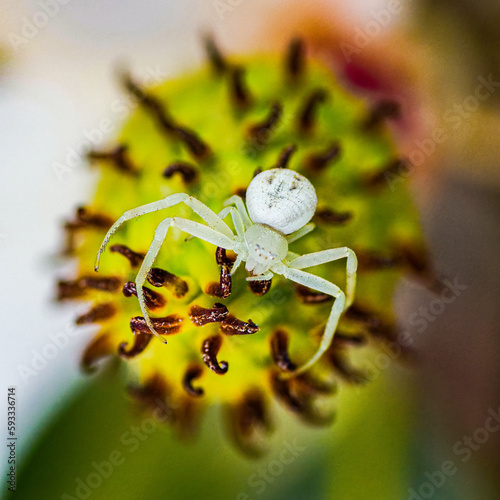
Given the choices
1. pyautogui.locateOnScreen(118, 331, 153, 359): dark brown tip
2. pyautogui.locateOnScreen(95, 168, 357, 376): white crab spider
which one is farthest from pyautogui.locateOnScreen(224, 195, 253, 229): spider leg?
pyautogui.locateOnScreen(118, 331, 153, 359): dark brown tip

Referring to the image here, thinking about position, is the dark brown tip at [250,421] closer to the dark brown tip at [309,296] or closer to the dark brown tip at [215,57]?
the dark brown tip at [309,296]

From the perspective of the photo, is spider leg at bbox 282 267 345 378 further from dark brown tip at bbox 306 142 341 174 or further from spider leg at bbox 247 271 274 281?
dark brown tip at bbox 306 142 341 174

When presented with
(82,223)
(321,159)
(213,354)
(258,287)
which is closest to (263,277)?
(258,287)

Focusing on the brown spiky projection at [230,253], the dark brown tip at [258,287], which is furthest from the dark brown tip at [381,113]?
the dark brown tip at [258,287]

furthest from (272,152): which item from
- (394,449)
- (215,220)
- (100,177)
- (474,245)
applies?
(394,449)

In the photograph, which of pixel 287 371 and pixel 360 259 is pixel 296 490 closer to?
pixel 287 371

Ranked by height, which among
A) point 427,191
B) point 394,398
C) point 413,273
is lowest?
point 394,398

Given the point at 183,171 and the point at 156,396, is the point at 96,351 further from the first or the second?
the point at 183,171

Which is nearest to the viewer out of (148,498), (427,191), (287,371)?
(287,371)
